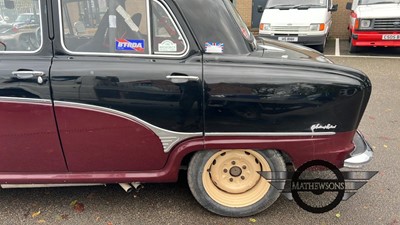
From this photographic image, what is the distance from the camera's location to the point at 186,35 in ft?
8.00

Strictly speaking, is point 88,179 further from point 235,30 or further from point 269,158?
point 235,30

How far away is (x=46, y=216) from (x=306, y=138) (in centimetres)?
217

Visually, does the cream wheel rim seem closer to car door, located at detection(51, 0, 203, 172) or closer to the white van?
car door, located at detection(51, 0, 203, 172)

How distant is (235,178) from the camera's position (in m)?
2.79

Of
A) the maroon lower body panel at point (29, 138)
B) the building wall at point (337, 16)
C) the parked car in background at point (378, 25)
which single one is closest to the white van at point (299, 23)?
the parked car in background at point (378, 25)

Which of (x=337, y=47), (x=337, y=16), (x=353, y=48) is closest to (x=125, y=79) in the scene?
(x=353, y=48)

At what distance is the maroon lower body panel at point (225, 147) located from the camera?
99.0 inches

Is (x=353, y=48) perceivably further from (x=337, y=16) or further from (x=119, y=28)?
(x=119, y=28)

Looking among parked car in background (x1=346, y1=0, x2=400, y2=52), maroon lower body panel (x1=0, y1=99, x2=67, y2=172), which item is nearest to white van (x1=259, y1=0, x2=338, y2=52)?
parked car in background (x1=346, y1=0, x2=400, y2=52)

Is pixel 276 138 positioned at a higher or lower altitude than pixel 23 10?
lower

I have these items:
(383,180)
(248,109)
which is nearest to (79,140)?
(248,109)

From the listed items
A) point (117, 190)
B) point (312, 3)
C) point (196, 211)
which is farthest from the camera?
point (312, 3)

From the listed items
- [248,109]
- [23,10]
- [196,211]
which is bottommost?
[196,211]

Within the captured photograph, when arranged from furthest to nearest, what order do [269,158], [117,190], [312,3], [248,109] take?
[312,3] < [117,190] < [269,158] < [248,109]
